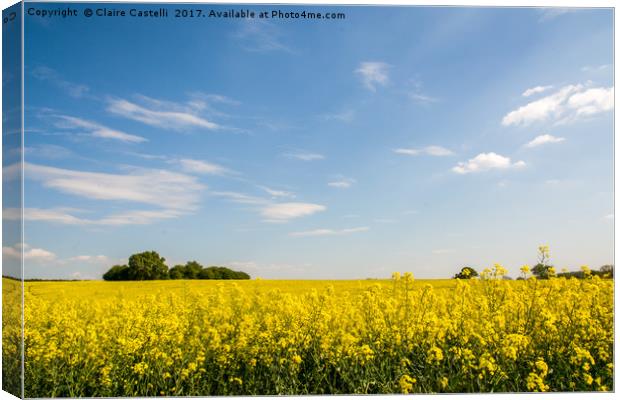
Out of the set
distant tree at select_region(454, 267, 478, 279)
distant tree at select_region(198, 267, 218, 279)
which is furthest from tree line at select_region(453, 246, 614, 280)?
distant tree at select_region(198, 267, 218, 279)

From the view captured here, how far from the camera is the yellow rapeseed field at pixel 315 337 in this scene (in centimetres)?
509

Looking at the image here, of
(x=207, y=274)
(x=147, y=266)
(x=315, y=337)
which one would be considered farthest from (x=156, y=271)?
(x=315, y=337)

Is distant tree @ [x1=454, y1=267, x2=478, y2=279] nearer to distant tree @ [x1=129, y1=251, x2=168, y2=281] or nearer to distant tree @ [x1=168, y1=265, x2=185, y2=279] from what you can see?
distant tree @ [x1=168, y1=265, x2=185, y2=279]

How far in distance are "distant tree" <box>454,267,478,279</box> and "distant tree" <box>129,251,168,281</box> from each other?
99.3 inches

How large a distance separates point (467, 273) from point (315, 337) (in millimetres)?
1429

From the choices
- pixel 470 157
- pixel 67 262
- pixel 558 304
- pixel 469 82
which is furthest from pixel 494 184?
pixel 67 262

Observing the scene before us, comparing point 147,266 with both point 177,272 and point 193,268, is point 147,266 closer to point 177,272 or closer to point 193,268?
point 177,272

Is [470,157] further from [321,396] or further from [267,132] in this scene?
[321,396]

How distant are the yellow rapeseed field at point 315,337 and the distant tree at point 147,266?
0.10m

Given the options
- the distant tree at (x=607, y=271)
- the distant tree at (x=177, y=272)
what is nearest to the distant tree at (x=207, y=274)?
the distant tree at (x=177, y=272)

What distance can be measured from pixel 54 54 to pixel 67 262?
5.52ft

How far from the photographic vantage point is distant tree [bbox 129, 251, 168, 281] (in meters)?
5.03

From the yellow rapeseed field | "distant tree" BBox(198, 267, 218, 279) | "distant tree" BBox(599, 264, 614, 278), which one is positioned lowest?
the yellow rapeseed field

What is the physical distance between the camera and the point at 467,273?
5355mm
